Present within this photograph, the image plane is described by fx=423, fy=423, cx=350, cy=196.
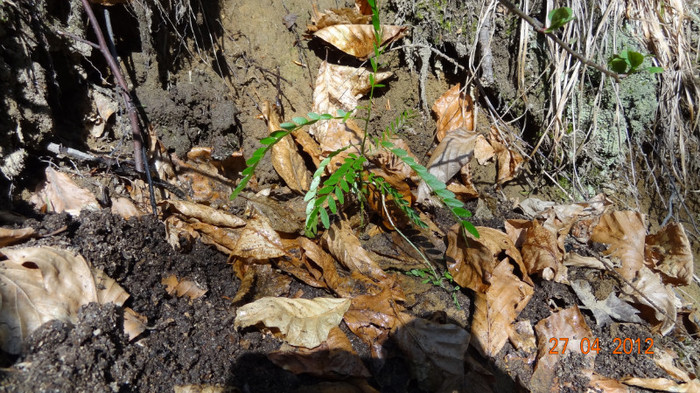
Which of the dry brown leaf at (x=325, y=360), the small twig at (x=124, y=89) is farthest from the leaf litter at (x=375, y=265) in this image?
the small twig at (x=124, y=89)

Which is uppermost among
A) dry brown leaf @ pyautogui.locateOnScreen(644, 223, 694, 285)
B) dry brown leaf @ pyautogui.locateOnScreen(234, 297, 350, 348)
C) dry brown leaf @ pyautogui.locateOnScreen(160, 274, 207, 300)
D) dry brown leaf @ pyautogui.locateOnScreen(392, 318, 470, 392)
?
dry brown leaf @ pyautogui.locateOnScreen(160, 274, 207, 300)

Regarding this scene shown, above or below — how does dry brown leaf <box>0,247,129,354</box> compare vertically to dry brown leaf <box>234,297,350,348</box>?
above

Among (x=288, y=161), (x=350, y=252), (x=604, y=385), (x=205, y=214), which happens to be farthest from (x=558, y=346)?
(x=205, y=214)

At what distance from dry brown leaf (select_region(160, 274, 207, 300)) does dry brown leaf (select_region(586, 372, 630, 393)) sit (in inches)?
74.4

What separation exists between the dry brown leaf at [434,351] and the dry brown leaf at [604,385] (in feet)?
2.36

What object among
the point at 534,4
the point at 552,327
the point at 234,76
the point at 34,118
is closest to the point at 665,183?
the point at 534,4

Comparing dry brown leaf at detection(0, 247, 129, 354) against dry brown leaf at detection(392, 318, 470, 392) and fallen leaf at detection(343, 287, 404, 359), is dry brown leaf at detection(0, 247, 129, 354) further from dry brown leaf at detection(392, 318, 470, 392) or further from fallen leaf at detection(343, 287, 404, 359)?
dry brown leaf at detection(392, 318, 470, 392)

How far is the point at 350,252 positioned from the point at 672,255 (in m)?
2.08

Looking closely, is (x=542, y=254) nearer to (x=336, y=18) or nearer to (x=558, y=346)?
(x=558, y=346)

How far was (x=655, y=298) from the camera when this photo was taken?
239 cm

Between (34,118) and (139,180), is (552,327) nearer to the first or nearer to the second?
(139,180)

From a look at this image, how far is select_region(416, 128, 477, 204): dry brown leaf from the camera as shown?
264 centimetres

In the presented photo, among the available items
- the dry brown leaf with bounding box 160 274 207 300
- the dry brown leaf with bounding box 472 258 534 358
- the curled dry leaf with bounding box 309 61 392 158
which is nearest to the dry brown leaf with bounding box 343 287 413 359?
the dry brown leaf with bounding box 472 258 534 358
